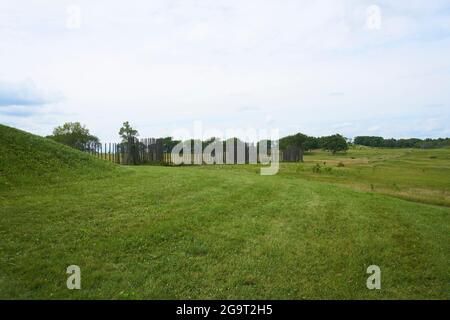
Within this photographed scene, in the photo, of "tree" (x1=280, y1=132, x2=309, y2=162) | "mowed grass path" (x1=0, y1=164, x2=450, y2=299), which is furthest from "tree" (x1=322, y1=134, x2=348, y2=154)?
"mowed grass path" (x1=0, y1=164, x2=450, y2=299)

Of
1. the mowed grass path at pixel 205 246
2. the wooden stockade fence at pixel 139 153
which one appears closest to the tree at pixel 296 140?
the wooden stockade fence at pixel 139 153

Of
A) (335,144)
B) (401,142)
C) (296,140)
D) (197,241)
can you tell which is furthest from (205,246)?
(401,142)

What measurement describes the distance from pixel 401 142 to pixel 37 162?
150676 millimetres

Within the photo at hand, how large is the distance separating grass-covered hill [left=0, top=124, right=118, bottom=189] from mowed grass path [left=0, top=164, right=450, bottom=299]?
3.85 feet

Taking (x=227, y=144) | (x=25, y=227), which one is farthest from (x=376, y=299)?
(x=227, y=144)

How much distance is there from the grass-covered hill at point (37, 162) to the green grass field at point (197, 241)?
101 mm

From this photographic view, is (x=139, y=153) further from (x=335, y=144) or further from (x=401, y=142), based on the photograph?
(x=401, y=142)

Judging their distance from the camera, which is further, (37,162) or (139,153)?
(139,153)

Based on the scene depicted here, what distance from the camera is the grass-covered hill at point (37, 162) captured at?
565 inches

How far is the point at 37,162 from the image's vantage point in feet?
53.4

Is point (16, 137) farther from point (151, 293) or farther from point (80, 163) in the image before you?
point (151, 293)

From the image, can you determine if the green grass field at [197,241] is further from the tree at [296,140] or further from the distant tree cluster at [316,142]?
the tree at [296,140]

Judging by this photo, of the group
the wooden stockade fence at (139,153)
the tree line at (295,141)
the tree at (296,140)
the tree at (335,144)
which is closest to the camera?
the wooden stockade fence at (139,153)

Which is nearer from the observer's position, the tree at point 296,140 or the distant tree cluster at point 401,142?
the tree at point 296,140
